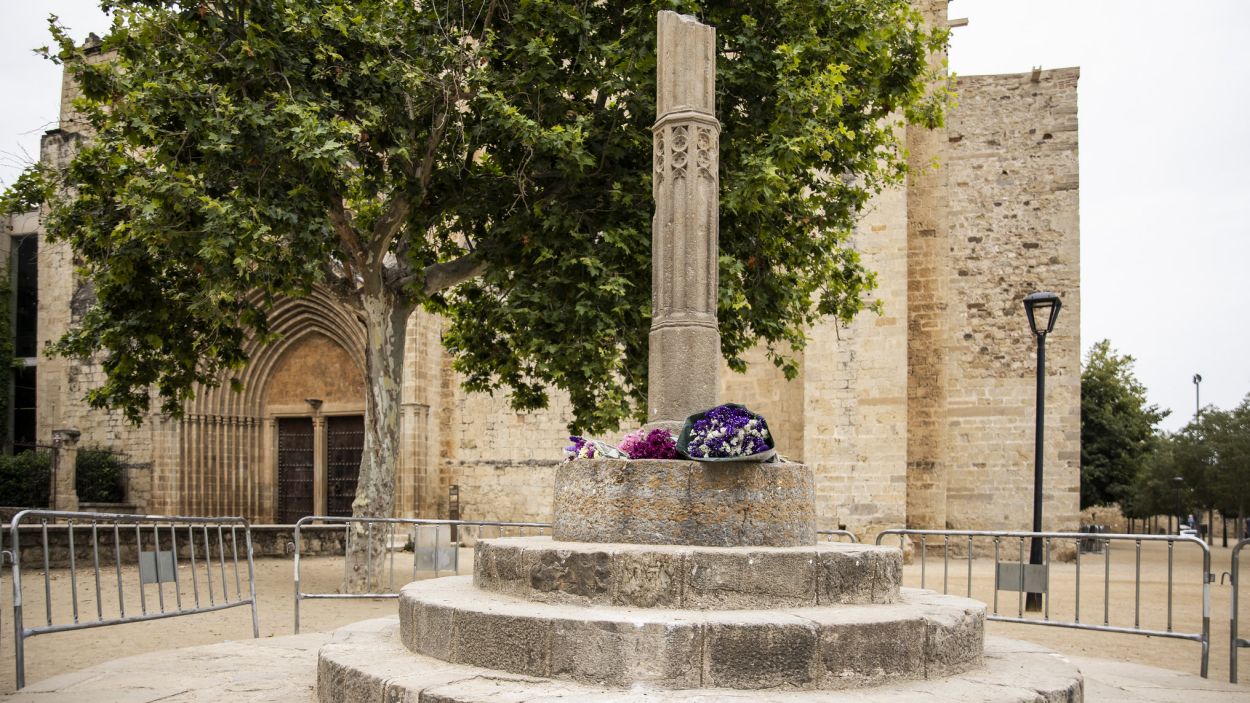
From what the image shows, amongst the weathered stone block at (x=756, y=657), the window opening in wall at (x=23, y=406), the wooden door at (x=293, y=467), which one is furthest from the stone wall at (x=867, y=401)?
the window opening in wall at (x=23, y=406)

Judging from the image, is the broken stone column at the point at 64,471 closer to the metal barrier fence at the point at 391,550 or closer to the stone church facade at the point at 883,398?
the stone church facade at the point at 883,398

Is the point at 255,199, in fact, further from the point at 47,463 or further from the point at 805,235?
the point at 47,463

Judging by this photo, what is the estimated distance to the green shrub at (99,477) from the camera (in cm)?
2108

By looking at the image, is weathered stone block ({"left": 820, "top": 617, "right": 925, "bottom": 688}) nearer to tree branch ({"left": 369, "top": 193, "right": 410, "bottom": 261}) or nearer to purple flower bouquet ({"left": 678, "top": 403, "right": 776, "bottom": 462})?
purple flower bouquet ({"left": 678, "top": 403, "right": 776, "bottom": 462})

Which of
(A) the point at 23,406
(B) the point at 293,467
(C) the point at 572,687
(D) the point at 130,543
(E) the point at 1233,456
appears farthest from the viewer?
(A) the point at 23,406

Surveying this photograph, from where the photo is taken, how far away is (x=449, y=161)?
1148 centimetres

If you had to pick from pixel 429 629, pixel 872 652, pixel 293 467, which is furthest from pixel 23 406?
pixel 872 652

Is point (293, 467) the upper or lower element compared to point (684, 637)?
lower

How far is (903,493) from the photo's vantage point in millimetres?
16938

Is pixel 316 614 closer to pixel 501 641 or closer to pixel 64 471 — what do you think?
pixel 501 641

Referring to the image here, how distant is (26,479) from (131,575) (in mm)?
10211

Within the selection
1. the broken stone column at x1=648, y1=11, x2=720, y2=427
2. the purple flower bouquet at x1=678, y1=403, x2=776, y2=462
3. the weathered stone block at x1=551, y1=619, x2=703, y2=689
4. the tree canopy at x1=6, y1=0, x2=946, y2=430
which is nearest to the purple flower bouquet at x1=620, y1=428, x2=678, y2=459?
the purple flower bouquet at x1=678, y1=403, x2=776, y2=462

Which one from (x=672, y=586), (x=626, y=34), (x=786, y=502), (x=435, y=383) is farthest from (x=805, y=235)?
(x=435, y=383)

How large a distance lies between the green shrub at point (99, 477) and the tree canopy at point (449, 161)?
10.7 meters
